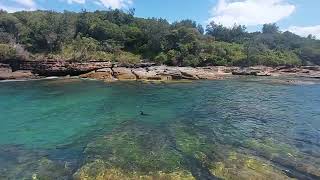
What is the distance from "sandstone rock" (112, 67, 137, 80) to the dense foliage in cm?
827

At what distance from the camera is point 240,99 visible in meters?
40.6

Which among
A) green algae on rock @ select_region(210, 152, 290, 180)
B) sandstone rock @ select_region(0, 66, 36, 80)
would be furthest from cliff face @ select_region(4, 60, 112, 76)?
green algae on rock @ select_region(210, 152, 290, 180)

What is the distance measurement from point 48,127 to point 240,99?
22648 millimetres

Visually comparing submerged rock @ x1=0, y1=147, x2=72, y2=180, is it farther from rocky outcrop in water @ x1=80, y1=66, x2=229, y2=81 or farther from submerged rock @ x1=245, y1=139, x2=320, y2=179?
rocky outcrop in water @ x1=80, y1=66, x2=229, y2=81

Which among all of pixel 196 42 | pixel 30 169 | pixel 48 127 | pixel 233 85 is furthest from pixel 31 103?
pixel 196 42

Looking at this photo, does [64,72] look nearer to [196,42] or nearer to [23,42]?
[23,42]

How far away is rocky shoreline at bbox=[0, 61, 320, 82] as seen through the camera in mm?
61750

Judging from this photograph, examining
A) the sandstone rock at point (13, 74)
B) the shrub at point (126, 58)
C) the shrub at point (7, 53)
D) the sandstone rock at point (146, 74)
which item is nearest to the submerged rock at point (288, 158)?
the sandstone rock at point (146, 74)

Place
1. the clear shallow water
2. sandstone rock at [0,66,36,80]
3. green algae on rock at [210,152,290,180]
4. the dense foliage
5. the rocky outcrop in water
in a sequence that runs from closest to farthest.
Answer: green algae on rock at [210,152,290,180] < the clear shallow water < the rocky outcrop in water < sandstone rock at [0,66,36,80] < the dense foliage

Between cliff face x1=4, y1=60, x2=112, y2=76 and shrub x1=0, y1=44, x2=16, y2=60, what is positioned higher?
shrub x1=0, y1=44, x2=16, y2=60

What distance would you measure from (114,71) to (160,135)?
41.8 metres

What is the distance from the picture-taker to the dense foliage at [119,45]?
73750 millimetres

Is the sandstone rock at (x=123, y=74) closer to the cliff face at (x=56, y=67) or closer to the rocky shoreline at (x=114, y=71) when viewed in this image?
the rocky shoreline at (x=114, y=71)

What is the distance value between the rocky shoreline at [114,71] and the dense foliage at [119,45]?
3.17 m
